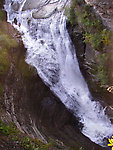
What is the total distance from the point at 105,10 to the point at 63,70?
2747mm

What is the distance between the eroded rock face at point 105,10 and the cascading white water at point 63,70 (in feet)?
4.89

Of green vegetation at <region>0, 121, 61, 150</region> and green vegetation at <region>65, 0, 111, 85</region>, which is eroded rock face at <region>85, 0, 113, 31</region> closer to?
green vegetation at <region>65, 0, 111, 85</region>

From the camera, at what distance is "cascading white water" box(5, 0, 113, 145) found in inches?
226

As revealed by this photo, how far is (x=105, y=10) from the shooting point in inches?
177

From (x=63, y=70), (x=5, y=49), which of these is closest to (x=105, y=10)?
(x=63, y=70)

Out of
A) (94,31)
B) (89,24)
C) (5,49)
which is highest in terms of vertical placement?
(5,49)

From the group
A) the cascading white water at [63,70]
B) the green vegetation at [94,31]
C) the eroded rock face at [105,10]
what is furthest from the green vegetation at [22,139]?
the eroded rock face at [105,10]

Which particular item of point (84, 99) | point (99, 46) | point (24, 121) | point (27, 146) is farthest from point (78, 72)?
point (27, 146)

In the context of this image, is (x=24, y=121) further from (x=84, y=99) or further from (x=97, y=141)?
(x=97, y=141)

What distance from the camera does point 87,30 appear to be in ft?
16.1

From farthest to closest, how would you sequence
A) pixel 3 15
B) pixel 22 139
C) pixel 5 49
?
pixel 3 15 → pixel 5 49 → pixel 22 139

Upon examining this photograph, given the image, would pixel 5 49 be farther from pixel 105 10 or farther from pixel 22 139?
pixel 105 10

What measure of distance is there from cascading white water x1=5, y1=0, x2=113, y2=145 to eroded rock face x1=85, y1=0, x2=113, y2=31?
1.49 m

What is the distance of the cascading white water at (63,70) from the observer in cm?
575
